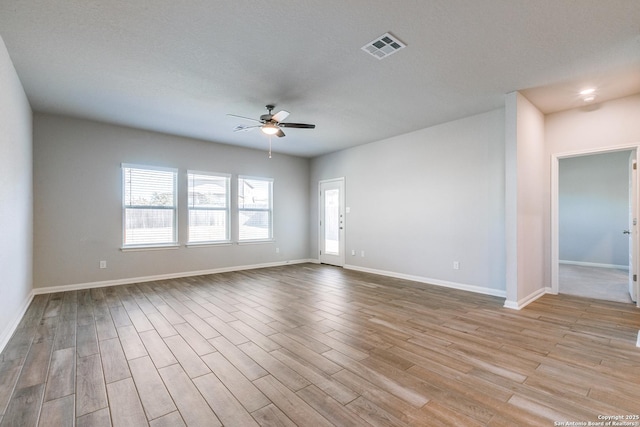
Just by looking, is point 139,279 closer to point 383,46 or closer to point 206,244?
point 206,244

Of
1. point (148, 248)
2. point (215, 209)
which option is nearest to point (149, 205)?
point (148, 248)

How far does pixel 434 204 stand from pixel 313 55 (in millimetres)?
3448

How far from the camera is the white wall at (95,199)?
462 cm

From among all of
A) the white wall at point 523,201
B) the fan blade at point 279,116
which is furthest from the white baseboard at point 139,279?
the white wall at point 523,201

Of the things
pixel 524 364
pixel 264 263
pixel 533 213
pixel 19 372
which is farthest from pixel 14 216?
pixel 533 213

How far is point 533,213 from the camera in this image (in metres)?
4.30

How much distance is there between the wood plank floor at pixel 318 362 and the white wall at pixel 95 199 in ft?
3.18

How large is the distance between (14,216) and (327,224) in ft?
18.4

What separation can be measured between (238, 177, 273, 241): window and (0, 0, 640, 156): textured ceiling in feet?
8.05

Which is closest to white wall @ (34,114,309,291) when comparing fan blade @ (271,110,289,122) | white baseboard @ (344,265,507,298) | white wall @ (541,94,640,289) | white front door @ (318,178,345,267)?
white front door @ (318,178,345,267)

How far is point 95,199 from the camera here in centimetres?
502

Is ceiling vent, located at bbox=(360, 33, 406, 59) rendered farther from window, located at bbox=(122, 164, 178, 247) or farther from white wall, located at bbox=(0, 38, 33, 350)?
window, located at bbox=(122, 164, 178, 247)

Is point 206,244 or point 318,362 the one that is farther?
point 206,244

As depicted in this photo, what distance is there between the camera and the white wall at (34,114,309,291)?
4.62 meters
